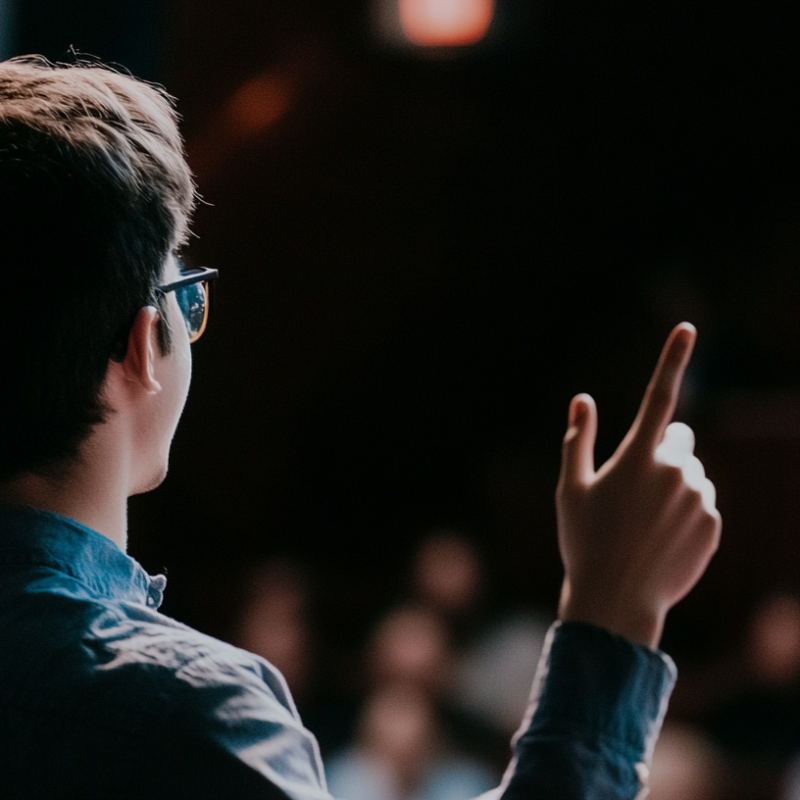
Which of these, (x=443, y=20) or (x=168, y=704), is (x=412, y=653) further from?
(x=168, y=704)

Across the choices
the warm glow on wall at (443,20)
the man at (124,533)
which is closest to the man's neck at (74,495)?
the man at (124,533)

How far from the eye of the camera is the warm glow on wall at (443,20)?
288 centimetres

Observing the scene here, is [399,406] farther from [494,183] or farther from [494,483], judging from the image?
[494,183]

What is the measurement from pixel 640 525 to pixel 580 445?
79 millimetres

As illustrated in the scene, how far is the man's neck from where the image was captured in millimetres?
679

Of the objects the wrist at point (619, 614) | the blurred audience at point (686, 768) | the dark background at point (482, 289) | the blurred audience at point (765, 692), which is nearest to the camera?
the wrist at point (619, 614)

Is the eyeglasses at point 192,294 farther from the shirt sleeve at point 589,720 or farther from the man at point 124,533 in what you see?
the shirt sleeve at point 589,720

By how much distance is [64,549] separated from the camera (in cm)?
65

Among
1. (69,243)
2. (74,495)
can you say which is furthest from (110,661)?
(69,243)

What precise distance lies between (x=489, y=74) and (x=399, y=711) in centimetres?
194

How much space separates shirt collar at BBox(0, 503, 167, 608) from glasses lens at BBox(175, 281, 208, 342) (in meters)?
0.18

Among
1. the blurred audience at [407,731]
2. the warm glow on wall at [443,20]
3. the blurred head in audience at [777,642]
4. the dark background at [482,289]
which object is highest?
the warm glow on wall at [443,20]

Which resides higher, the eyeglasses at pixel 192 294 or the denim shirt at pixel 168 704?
the eyeglasses at pixel 192 294

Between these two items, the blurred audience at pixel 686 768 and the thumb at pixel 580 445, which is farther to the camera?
the blurred audience at pixel 686 768
